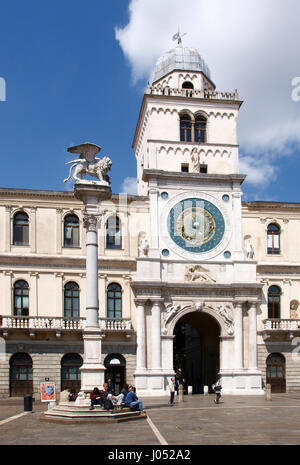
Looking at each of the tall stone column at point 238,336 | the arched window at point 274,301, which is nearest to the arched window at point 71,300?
the tall stone column at point 238,336

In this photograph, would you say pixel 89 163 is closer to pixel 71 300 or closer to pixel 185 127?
pixel 71 300

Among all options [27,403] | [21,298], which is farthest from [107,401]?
[21,298]

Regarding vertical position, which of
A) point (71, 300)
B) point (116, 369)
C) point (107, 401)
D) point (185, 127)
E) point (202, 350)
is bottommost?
→ point (116, 369)

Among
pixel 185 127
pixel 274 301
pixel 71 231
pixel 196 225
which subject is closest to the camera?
pixel 71 231

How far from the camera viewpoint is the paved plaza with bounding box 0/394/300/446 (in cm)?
1977

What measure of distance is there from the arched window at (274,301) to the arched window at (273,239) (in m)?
3.08

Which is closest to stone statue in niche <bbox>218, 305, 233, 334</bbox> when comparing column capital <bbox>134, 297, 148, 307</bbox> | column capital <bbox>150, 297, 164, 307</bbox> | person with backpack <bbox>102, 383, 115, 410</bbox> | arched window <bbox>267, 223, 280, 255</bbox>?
column capital <bbox>150, 297, 164, 307</bbox>

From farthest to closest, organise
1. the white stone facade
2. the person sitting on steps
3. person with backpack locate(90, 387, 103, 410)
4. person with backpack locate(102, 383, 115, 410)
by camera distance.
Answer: the white stone facade, the person sitting on steps, person with backpack locate(90, 387, 103, 410), person with backpack locate(102, 383, 115, 410)

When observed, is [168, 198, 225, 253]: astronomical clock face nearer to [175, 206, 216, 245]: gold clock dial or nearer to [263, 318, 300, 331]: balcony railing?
[175, 206, 216, 245]: gold clock dial

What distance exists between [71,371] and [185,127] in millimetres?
22042

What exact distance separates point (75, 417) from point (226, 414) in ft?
25.9

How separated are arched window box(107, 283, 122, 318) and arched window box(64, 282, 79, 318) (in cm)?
245

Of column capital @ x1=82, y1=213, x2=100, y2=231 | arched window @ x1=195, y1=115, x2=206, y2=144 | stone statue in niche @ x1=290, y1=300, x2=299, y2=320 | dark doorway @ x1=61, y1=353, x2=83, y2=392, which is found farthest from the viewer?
arched window @ x1=195, y1=115, x2=206, y2=144

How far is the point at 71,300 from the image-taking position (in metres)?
47.2
